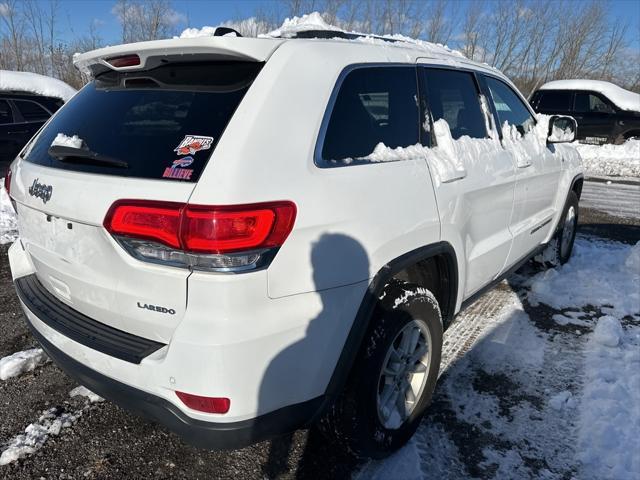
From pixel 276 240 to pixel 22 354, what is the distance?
2.46 m

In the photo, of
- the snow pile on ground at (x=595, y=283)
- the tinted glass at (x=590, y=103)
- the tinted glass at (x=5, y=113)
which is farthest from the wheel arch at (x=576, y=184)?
the tinted glass at (x=590, y=103)

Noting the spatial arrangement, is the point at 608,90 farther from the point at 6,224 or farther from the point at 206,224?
the point at 206,224

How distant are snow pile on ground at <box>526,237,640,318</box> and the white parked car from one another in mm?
2337

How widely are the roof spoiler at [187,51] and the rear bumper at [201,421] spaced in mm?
1312

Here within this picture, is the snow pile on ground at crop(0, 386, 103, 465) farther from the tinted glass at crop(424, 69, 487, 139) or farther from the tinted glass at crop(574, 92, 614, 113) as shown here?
the tinted glass at crop(574, 92, 614, 113)

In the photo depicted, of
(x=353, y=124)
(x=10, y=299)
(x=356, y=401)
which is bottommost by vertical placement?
(x=10, y=299)

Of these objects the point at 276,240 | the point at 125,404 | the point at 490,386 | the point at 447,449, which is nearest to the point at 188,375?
the point at 125,404

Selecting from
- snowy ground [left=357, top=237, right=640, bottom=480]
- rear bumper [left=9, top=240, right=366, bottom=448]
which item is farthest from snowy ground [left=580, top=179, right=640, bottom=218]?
rear bumper [left=9, top=240, right=366, bottom=448]

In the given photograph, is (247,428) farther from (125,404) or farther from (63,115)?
(63,115)

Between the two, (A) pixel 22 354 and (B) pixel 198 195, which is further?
(A) pixel 22 354

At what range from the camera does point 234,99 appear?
1.82 metres

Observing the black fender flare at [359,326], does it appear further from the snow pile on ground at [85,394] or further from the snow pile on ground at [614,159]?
the snow pile on ground at [614,159]

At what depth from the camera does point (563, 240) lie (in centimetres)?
504

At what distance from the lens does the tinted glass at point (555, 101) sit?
13461 mm
